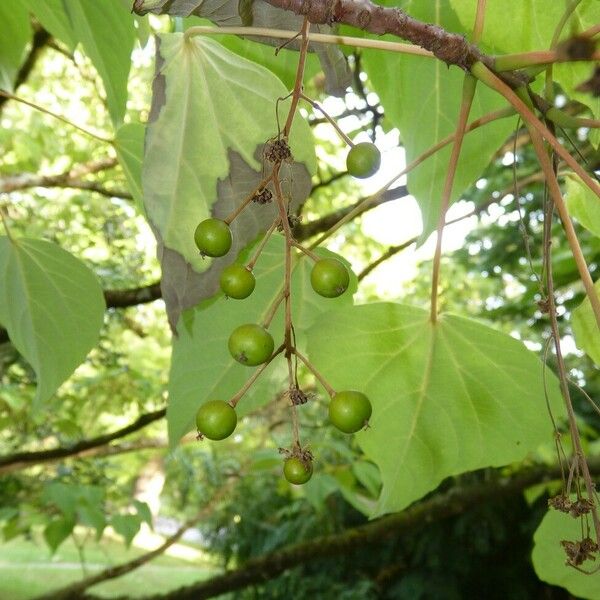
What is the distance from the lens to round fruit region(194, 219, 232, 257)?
445 millimetres

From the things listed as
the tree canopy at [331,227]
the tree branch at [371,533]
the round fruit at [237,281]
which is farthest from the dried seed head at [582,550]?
the tree branch at [371,533]

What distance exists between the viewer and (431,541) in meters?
3.12

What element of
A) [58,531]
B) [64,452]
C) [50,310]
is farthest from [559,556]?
[58,531]

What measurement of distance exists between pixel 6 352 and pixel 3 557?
214 inches

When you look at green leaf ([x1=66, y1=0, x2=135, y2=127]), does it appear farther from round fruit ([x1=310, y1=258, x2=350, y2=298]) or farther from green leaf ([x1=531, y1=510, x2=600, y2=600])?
green leaf ([x1=531, y1=510, x2=600, y2=600])

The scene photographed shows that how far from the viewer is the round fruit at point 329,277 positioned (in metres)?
0.45

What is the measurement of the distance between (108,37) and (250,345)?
0.31 meters

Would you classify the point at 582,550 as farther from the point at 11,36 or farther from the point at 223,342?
the point at 11,36

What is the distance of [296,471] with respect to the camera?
42cm

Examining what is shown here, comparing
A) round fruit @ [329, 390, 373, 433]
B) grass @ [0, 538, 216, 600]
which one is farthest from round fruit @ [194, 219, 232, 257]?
grass @ [0, 538, 216, 600]

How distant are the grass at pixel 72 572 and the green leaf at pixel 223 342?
4.17 metres

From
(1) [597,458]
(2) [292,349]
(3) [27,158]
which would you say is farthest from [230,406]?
(3) [27,158]

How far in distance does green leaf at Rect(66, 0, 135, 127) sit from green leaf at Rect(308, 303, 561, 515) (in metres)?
0.27

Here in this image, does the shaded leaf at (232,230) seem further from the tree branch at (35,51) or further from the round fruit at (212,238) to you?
the tree branch at (35,51)
